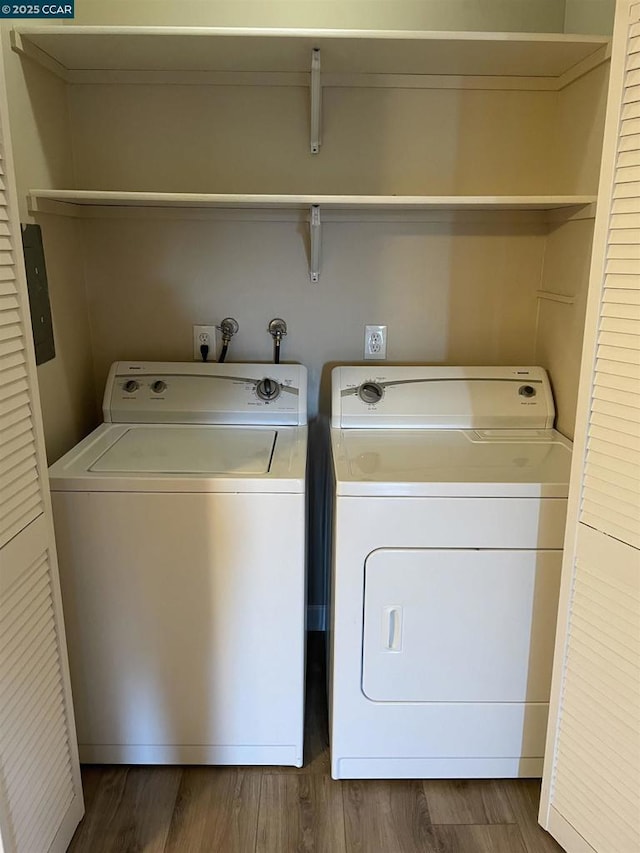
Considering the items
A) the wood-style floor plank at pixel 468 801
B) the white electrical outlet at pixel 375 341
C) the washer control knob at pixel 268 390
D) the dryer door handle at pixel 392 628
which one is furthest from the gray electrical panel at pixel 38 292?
the wood-style floor plank at pixel 468 801

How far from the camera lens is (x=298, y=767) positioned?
1826 mm

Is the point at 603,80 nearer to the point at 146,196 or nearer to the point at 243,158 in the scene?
the point at 243,158

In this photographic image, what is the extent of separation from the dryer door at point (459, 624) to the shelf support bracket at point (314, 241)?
0.97m

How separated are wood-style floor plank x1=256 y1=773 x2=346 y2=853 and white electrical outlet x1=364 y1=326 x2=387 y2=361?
1.28 m

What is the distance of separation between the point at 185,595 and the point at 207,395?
67cm

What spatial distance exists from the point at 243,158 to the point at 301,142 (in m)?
0.19

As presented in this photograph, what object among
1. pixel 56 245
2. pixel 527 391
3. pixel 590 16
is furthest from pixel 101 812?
pixel 590 16

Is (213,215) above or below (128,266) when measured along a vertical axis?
above

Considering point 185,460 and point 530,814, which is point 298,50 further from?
point 530,814

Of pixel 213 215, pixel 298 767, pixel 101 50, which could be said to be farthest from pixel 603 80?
pixel 298 767

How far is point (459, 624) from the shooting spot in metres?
1.64

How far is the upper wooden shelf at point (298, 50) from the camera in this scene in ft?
5.50

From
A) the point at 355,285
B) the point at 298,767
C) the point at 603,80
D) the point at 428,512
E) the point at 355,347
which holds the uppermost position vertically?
the point at 603,80

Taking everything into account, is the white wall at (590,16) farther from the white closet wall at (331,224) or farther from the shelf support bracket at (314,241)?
the shelf support bracket at (314,241)
